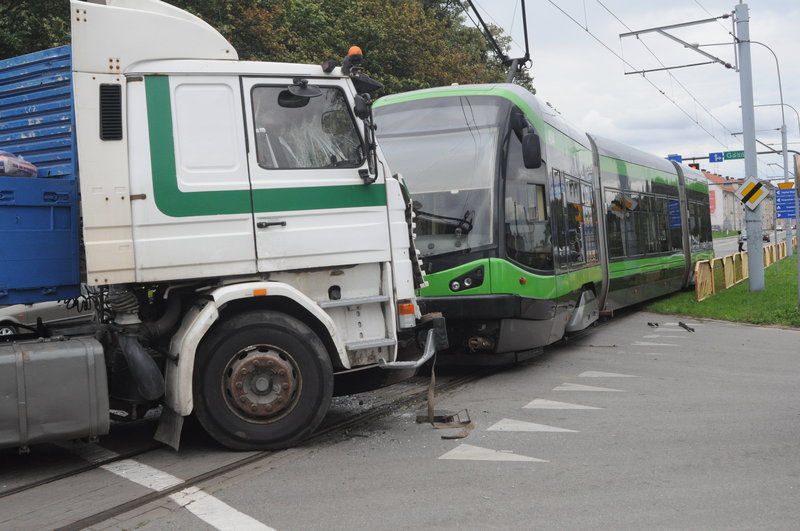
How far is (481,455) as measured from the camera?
20.1 ft

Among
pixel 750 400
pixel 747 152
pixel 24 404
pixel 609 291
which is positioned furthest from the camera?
pixel 747 152

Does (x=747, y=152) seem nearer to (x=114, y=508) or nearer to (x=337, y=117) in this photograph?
(x=337, y=117)

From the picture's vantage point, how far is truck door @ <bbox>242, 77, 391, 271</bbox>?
20.7 ft

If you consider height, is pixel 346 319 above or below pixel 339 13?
below

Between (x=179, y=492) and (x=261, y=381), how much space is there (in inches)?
46.1

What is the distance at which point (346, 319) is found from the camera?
6664 mm

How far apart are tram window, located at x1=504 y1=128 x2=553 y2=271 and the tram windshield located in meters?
0.24

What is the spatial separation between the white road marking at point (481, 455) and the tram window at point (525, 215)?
3507 mm

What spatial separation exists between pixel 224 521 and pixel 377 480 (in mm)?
1146

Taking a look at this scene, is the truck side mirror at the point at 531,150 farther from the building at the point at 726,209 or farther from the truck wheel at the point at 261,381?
the building at the point at 726,209

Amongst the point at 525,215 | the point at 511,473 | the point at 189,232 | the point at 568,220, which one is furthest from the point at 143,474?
the point at 568,220

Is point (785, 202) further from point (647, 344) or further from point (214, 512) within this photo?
point (214, 512)

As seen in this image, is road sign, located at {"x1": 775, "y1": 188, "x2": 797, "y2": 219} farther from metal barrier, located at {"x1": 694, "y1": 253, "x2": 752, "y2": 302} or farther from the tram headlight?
the tram headlight

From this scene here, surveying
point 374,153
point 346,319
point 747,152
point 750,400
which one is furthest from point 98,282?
point 747,152
